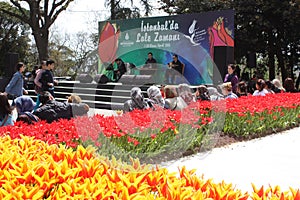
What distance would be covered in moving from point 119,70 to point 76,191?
19.2 metres

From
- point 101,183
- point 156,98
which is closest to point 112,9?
point 156,98

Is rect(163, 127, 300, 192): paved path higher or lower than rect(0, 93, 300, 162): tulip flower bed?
lower

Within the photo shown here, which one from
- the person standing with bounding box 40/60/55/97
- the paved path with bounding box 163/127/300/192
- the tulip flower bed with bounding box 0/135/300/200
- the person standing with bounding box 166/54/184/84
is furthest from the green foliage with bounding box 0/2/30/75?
the tulip flower bed with bounding box 0/135/300/200

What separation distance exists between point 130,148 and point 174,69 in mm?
13428

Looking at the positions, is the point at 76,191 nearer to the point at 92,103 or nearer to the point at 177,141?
the point at 177,141

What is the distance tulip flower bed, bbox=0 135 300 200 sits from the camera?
2.53m

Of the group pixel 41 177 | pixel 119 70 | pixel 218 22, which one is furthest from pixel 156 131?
pixel 119 70

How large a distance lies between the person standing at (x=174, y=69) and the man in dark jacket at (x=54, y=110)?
37.9 ft

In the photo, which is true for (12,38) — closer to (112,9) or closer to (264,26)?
(112,9)

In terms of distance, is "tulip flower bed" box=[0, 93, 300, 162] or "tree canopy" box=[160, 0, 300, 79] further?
"tree canopy" box=[160, 0, 300, 79]

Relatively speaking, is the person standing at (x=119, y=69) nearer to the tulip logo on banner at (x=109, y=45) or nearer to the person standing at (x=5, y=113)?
the tulip logo on banner at (x=109, y=45)

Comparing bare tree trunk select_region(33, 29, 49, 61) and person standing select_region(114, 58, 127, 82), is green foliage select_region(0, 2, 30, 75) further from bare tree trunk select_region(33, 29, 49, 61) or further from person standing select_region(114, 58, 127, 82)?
person standing select_region(114, 58, 127, 82)

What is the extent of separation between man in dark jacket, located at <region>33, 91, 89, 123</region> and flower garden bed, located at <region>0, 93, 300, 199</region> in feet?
1.80

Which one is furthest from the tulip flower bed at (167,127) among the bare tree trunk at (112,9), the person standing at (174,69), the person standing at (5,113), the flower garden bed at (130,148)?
the bare tree trunk at (112,9)
